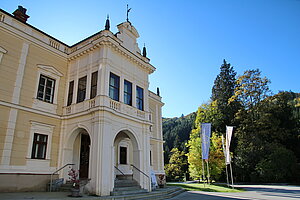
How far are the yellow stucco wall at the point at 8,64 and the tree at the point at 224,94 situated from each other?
36.1 meters

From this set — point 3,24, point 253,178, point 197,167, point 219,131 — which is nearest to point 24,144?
point 3,24

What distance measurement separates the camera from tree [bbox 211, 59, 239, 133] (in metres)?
40.8

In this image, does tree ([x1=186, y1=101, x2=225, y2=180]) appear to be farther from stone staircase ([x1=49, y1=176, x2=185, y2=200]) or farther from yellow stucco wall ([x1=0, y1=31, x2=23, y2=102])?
yellow stucco wall ([x1=0, y1=31, x2=23, y2=102])

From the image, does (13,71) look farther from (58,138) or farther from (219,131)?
(219,131)

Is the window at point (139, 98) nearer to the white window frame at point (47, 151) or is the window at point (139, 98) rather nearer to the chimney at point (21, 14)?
the white window frame at point (47, 151)

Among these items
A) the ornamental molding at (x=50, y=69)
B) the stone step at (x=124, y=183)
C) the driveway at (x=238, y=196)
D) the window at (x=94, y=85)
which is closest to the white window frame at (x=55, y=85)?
the ornamental molding at (x=50, y=69)

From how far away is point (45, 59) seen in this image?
12.9 m

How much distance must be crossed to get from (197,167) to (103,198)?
23.4m

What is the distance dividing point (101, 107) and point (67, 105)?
3.62 meters

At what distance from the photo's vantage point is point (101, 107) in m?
11.1

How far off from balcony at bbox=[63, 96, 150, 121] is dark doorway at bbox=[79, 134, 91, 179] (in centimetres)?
201

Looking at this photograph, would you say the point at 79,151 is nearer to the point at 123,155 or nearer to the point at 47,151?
the point at 47,151

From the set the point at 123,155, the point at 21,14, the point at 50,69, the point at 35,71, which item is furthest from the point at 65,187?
the point at 21,14

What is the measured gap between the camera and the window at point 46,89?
12.4 metres
